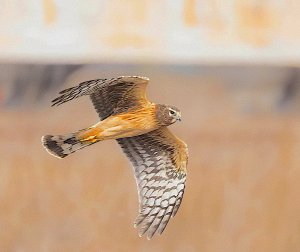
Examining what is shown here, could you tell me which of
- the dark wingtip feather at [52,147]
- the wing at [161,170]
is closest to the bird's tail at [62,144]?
the dark wingtip feather at [52,147]

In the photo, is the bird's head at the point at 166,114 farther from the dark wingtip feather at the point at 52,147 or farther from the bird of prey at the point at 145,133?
the dark wingtip feather at the point at 52,147

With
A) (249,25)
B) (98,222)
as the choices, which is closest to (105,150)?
(98,222)

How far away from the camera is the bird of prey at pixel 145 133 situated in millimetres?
1646

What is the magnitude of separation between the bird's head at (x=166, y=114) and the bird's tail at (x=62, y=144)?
0.59 ft

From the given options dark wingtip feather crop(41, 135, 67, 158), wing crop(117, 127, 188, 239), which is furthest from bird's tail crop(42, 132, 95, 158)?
wing crop(117, 127, 188, 239)

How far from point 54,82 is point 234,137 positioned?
1.47 feet

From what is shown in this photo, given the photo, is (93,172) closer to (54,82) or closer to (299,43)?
(54,82)

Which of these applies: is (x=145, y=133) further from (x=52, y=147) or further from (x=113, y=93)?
(x=52, y=147)

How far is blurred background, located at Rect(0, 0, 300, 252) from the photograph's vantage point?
5.69 feet

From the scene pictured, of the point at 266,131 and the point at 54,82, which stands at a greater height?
the point at 54,82

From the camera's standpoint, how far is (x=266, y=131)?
69.7 inches

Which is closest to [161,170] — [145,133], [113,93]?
[145,133]

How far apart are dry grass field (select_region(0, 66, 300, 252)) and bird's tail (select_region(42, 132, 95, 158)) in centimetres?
2

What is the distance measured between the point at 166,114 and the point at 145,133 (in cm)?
6
